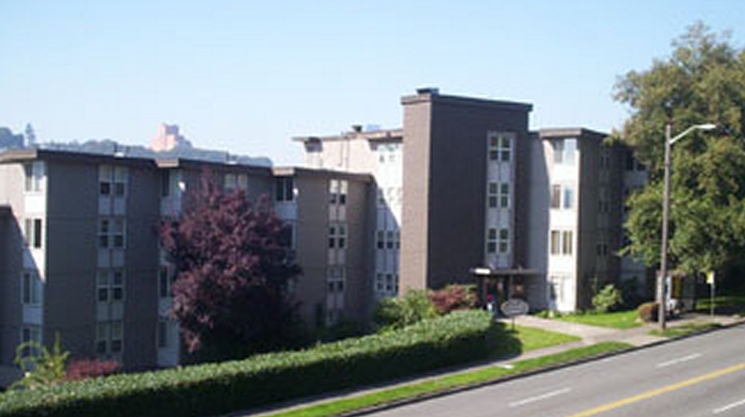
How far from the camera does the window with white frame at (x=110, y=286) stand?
3762cm

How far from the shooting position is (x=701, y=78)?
41.9 meters

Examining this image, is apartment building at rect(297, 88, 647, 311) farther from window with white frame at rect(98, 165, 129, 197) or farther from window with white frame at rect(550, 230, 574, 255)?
window with white frame at rect(98, 165, 129, 197)

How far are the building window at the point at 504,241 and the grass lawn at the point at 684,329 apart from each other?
10.7m

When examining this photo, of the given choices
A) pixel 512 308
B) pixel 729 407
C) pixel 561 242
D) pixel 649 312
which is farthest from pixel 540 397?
pixel 561 242

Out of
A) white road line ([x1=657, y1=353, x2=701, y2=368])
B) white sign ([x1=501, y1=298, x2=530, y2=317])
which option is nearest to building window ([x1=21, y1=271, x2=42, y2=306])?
white sign ([x1=501, y1=298, x2=530, y2=317])

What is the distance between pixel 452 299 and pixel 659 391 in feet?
49.4

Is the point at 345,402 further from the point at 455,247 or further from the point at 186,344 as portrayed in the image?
the point at 455,247

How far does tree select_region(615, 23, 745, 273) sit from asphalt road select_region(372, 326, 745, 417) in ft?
26.4

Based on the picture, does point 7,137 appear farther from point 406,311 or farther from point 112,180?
point 406,311

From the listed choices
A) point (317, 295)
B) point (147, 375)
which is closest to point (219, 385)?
point (147, 375)

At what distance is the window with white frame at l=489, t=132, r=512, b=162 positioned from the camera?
44719mm

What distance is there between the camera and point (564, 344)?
34.2m

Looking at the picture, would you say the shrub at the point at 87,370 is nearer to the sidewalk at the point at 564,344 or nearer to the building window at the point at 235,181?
the sidewalk at the point at 564,344

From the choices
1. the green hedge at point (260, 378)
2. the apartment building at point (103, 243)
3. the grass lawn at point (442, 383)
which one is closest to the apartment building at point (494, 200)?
the apartment building at point (103, 243)
